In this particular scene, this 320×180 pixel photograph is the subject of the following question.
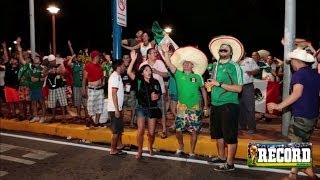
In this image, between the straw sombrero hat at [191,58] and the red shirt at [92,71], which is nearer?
the straw sombrero hat at [191,58]

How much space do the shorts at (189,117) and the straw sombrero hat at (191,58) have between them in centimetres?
70

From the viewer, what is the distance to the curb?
764cm

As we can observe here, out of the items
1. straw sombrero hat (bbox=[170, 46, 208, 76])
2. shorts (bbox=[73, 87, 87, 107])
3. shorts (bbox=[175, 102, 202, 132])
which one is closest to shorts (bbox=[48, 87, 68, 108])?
shorts (bbox=[73, 87, 87, 107])

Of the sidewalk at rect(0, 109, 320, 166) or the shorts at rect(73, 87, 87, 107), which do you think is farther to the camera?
the shorts at rect(73, 87, 87, 107)

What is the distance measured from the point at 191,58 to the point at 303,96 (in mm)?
2330

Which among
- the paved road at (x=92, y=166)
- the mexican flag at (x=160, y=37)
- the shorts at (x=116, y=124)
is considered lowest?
the paved road at (x=92, y=166)

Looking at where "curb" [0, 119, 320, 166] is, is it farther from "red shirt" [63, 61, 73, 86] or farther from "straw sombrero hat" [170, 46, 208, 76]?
"red shirt" [63, 61, 73, 86]

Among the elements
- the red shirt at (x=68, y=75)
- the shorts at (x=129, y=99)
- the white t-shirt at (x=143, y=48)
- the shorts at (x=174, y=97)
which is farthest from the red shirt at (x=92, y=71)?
the red shirt at (x=68, y=75)

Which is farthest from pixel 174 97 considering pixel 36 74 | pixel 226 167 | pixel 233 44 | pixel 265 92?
pixel 36 74

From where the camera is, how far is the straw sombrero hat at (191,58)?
7559 mm

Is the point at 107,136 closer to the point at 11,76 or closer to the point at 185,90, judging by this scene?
the point at 185,90

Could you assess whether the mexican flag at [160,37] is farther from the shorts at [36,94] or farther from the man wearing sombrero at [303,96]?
the man wearing sombrero at [303,96]

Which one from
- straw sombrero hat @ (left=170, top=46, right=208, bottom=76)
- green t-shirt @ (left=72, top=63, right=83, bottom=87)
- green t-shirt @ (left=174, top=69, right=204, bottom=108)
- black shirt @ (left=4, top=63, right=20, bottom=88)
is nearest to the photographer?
green t-shirt @ (left=174, top=69, right=204, bottom=108)

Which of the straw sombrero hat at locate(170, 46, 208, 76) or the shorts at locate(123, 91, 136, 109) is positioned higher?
the straw sombrero hat at locate(170, 46, 208, 76)
